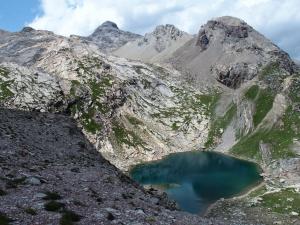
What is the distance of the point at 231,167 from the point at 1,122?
318 feet

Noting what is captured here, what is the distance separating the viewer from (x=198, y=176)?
468ft

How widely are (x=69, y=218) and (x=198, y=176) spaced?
114 metres

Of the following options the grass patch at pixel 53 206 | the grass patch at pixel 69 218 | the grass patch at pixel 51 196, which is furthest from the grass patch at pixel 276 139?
the grass patch at pixel 69 218

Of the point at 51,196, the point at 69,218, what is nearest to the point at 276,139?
the point at 51,196

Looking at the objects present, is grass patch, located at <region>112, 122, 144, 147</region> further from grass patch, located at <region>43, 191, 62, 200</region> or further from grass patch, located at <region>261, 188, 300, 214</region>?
grass patch, located at <region>43, 191, 62, 200</region>

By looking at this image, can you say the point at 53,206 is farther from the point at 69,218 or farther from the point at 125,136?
the point at 125,136

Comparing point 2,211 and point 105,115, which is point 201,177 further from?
point 2,211

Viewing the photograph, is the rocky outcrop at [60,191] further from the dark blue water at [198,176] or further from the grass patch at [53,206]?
the dark blue water at [198,176]

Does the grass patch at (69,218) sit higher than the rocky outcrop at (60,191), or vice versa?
the rocky outcrop at (60,191)

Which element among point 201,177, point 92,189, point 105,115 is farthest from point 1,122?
point 105,115

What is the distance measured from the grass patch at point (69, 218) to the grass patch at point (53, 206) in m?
0.71

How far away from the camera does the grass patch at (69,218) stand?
30.3m

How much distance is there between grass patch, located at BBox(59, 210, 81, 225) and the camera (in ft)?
99.3

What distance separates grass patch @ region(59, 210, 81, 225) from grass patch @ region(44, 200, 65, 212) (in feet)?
2.34
